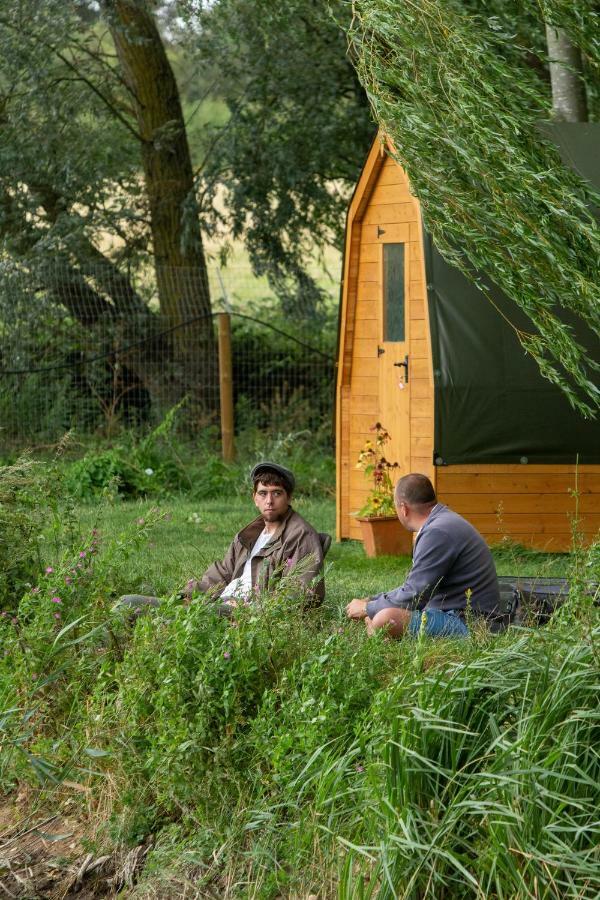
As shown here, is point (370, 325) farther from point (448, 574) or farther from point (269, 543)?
point (448, 574)

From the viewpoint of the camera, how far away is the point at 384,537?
419 inches

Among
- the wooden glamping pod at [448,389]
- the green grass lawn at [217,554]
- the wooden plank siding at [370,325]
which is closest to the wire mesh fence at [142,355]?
the green grass lawn at [217,554]

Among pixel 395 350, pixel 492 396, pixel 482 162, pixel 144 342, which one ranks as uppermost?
pixel 482 162

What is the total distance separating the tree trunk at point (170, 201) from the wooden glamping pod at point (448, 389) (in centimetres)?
467

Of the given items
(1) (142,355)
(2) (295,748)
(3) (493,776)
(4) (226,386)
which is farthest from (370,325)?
(3) (493,776)

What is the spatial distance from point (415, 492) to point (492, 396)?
316 cm

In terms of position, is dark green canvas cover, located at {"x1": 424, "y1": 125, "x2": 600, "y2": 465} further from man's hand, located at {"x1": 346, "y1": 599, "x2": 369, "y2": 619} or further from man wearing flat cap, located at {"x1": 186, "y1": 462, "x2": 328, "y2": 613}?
man's hand, located at {"x1": 346, "y1": 599, "x2": 369, "y2": 619}

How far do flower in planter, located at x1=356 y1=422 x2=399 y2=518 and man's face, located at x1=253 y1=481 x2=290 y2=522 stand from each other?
337cm

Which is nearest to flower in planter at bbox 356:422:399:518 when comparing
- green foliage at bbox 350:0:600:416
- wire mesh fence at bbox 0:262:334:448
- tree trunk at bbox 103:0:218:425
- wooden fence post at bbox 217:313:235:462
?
green foliage at bbox 350:0:600:416

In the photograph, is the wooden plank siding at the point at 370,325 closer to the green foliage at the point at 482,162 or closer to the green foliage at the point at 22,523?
the green foliage at the point at 482,162

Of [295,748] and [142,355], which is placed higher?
[142,355]

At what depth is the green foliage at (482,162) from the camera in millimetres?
7043

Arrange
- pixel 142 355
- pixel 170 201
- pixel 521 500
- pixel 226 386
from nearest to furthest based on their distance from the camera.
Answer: pixel 521 500, pixel 226 386, pixel 142 355, pixel 170 201

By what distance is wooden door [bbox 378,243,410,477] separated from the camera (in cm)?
1090
